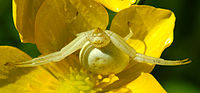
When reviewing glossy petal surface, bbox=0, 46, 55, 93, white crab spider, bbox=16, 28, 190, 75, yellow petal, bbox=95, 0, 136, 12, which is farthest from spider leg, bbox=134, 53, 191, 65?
glossy petal surface, bbox=0, 46, 55, 93

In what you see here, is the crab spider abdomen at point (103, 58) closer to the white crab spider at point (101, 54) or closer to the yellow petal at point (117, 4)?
the white crab spider at point (101, 54)

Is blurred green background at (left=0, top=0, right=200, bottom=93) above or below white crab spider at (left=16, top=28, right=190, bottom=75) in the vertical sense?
below

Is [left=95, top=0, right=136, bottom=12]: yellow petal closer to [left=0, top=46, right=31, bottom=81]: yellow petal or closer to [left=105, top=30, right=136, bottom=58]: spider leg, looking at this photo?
[left=105, top=30, right=136, bottom=58]: spider leg

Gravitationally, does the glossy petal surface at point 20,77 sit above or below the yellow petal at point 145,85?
below

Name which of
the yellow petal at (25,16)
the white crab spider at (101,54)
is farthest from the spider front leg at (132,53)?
the yellow petal at (25,16)

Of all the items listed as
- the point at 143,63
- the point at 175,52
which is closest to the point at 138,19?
the point at 143,63

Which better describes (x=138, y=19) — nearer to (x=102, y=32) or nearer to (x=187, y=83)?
(x=102, y=32)
